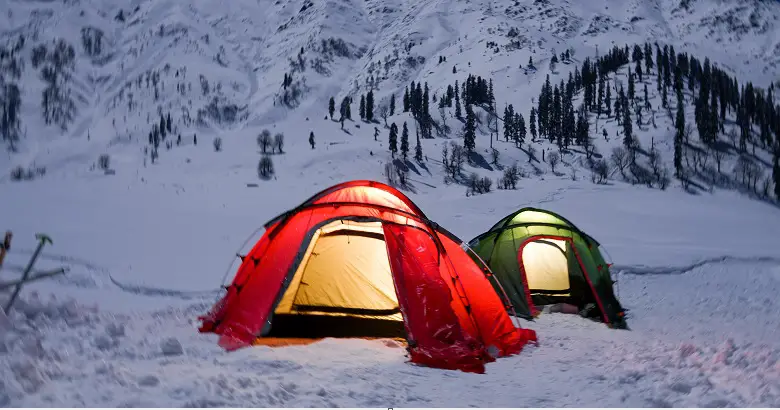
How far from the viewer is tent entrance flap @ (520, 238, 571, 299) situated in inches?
361

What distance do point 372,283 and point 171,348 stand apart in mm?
2912

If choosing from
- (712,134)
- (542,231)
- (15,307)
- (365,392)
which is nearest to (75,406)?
(365,392)

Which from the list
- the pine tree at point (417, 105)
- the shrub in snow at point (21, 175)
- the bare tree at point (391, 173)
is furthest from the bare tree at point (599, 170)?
the shrub in snow at point (21, 175)

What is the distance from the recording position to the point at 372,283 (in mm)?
6695

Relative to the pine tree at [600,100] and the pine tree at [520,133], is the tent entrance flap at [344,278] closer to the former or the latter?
the pine tree at [520,133]

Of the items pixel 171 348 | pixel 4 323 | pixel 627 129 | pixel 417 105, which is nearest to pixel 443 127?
pixel 417 105

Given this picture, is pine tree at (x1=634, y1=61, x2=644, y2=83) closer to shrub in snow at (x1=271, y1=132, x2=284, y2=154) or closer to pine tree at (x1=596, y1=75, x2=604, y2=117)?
pine tree at (x1=596, y1=75, x2=604, y2=117)

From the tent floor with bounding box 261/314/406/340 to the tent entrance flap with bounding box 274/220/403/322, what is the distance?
76mm

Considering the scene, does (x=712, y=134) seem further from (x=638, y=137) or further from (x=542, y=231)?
(x=542, y=231)

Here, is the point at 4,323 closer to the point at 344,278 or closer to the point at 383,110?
the point at 344,278

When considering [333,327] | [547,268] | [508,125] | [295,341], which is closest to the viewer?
[295,341]

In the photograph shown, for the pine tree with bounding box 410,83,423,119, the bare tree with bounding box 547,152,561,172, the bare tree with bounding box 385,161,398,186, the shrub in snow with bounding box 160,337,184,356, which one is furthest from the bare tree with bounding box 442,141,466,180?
the shrub in snow with bounding box 160,337,184,356

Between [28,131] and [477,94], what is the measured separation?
7558 inches

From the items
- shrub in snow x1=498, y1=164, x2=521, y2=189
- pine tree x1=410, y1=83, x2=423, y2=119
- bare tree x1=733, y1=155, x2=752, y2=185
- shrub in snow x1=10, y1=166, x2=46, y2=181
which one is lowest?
shrub in snow x1=10, y1=166, x2=46, y2=181
